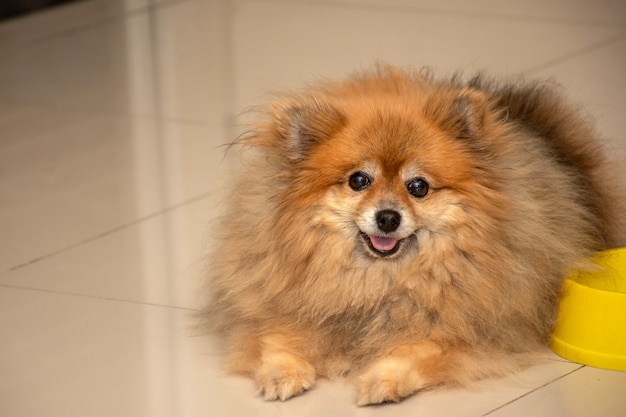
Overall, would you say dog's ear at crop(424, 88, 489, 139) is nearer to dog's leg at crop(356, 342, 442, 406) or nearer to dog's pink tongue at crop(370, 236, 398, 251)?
dog's pink tongue at crop(370, 236, 398, 251)

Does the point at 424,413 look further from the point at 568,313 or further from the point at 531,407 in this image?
the point at 568,313

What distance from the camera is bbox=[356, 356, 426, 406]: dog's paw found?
2.90 meters

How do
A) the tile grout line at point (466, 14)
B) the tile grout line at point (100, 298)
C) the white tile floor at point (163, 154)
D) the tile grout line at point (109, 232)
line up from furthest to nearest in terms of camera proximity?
the tile grout line at point (466, 14) < the tile grout line at point (109, 232) < the tile grout line at point (100, 298) < the white tile floor at point (163, 154)

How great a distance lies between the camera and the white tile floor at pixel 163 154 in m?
3.05

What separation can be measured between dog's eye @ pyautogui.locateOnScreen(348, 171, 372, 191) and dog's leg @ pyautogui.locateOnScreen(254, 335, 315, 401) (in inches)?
19.1

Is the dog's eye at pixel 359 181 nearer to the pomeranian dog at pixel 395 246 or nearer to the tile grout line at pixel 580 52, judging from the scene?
the pomeranian dog at pixel 395 246

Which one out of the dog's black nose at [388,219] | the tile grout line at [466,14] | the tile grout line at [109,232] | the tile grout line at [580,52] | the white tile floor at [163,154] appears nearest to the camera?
the dog's black nose at [388,219]

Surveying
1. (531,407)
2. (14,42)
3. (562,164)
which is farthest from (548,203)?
(14,42)

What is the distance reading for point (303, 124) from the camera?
299 centimetres

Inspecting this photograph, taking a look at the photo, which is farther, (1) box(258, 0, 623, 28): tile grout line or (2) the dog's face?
(1) box(258, 0, 623, 28): tile grout line

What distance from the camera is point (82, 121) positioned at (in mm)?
5578

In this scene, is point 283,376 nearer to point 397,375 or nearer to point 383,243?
point 397,375

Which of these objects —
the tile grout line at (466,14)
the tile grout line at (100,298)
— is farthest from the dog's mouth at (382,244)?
the tile grout line at (466,14)

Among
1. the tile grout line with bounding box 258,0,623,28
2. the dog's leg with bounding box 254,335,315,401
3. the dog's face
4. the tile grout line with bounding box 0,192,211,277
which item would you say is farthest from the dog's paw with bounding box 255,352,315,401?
the tile grout line with bounding box 258,0,623,28
